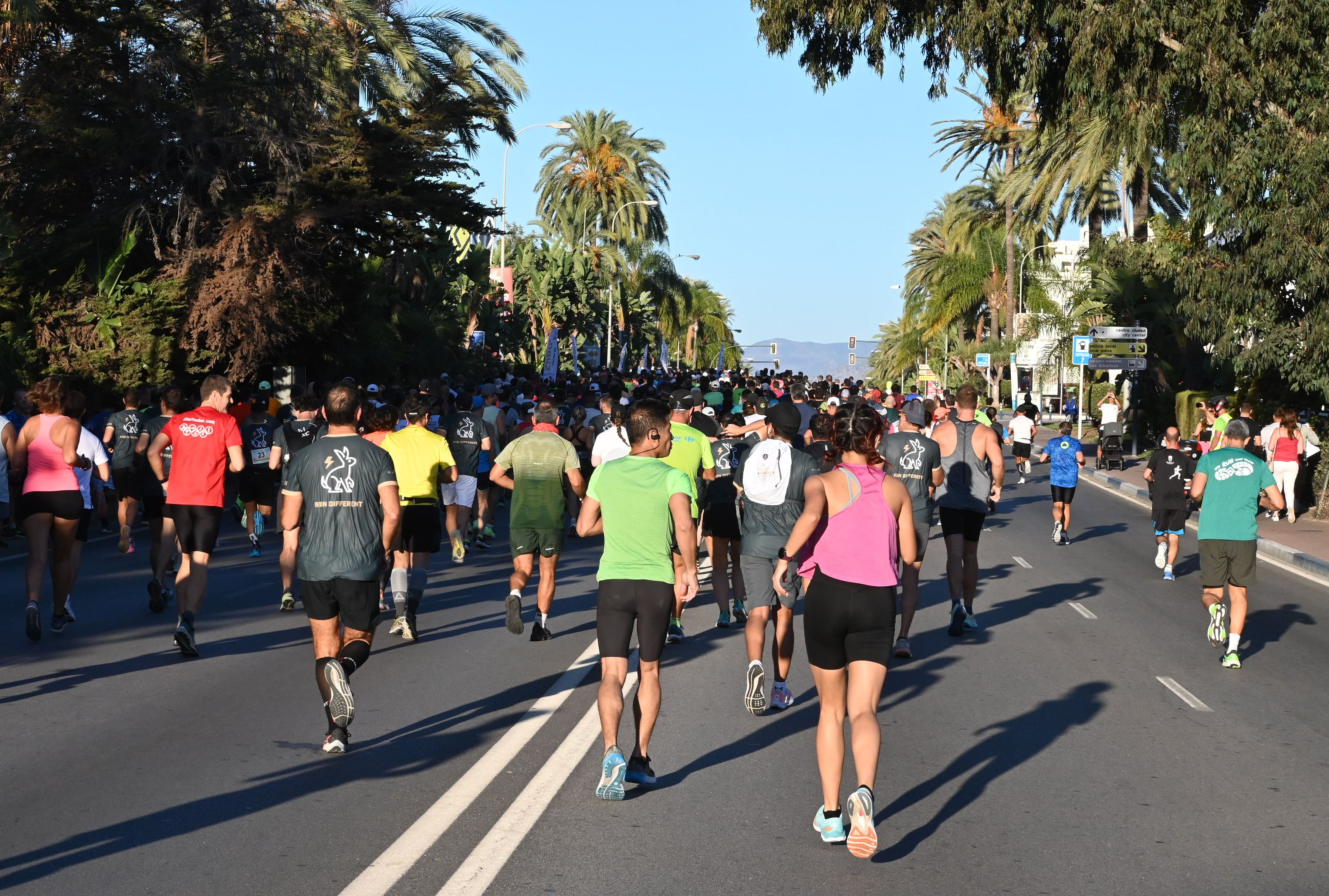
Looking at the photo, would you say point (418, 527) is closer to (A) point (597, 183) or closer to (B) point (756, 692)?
(B) point (756, 692)

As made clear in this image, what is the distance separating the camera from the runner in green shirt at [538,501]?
1096 centimetres

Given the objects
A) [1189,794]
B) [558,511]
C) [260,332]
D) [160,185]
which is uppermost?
[160,185]

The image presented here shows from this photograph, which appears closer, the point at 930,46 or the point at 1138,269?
the point at 930,46

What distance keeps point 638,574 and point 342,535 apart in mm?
1693

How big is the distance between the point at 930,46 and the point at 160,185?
14393 mm

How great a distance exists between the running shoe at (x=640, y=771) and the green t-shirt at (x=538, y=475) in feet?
15.1

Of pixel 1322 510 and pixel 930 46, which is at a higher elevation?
pixel 930 46

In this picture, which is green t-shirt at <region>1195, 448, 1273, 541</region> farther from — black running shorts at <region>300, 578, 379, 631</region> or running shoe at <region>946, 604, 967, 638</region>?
black running shorts at <region>300, 578, 379, 631</region>

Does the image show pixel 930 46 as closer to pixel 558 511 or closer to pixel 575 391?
pixel 558 511

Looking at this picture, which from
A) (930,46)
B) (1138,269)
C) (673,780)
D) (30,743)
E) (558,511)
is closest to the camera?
(673,780)

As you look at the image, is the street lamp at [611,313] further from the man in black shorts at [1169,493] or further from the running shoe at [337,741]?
the running shoe at [337,741]

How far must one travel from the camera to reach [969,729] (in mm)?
8070

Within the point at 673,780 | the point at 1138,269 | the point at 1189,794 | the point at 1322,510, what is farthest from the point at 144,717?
the point at 1138,269

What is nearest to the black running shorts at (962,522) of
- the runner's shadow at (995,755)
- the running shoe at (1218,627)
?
the running shoe at (1218,627)
